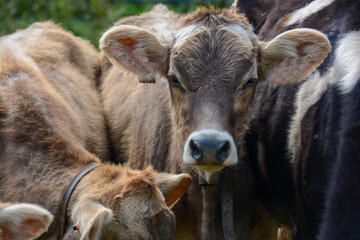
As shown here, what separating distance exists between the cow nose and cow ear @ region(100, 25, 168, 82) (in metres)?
1.02

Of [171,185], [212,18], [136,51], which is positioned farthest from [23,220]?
[212,18]

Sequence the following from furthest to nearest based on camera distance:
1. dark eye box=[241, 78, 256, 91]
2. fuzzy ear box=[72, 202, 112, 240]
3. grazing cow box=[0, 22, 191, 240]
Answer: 1. dark eye box=[241, 78, 256, 91]
2. grazing cow box=[0, 22, 191, 240]
3. fuzzy ear box=[72, 202, 112, 240]

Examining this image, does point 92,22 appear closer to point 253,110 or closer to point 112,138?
point 112,138

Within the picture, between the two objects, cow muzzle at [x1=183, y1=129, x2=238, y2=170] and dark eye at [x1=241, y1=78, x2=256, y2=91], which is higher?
dark eye at [x1=241, y1=78, x2=256, y2=91]

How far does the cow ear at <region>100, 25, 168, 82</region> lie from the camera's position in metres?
6.21

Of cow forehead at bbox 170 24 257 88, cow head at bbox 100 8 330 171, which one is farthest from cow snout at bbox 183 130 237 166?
cow forehead at bbox 170 24 257 88

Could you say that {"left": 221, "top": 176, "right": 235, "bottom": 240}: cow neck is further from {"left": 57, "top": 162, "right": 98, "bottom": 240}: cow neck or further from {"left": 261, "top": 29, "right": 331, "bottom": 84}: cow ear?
{"left": 57, "top": 162, "right": 98, "bottom": 240}: cow neck

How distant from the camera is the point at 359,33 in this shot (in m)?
5.76

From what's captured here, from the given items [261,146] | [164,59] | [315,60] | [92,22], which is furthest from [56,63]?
[92,22]

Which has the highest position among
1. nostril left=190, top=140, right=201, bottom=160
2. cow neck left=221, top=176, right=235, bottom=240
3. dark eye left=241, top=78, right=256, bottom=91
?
dark eye left=241, top=78, right=256, bottom=91

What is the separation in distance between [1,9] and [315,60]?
8.07 metres

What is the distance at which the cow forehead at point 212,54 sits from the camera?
19.3ft

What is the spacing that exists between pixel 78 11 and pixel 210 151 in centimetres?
820

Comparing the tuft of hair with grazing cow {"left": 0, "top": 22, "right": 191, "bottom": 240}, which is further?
the tuft of hair
